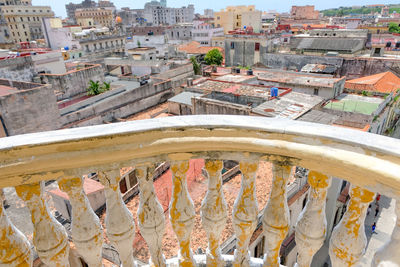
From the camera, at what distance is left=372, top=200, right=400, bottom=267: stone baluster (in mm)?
1561

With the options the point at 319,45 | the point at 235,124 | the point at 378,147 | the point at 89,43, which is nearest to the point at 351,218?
the point at 378,147

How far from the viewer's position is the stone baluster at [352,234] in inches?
67.6

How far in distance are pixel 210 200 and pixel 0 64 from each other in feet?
81.4

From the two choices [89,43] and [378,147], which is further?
[89,43]

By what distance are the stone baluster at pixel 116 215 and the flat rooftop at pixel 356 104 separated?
1860cm

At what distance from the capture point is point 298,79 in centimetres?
2406

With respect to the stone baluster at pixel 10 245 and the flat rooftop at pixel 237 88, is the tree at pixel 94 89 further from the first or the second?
the stone baluster at pixel 10 245

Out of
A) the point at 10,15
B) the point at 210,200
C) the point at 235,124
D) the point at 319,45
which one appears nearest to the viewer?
the point at 235,124

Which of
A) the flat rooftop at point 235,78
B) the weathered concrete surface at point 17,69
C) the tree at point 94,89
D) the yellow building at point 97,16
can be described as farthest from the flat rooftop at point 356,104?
the yellow building at point 97,16

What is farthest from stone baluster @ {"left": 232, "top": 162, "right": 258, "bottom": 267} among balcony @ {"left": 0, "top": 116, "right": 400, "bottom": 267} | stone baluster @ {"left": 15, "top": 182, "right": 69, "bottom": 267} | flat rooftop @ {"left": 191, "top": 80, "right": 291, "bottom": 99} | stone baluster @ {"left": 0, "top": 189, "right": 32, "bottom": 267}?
flat rooftop @ {"left": 191, "top": 80, "right": 291, "bottom": 99}

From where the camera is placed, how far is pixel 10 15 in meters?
56.0

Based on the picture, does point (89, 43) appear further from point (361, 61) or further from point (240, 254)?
point (240, 254)

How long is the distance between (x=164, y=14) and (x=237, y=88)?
9907cm

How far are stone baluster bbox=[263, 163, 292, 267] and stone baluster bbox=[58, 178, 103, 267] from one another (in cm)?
128
